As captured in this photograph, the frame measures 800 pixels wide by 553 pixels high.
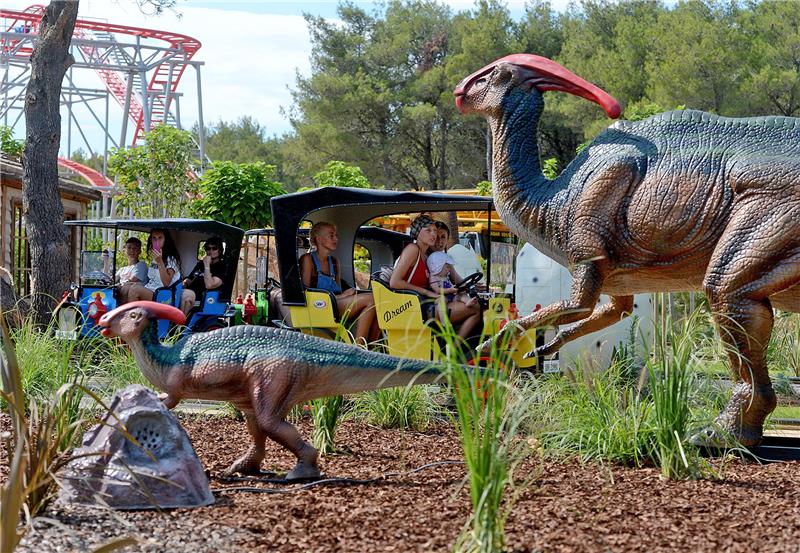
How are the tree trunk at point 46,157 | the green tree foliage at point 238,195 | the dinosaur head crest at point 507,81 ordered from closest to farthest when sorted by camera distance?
the dinosaur head crest at point 507,81
the tree trunk at point 46,157
the green tree foliage at point 238,195

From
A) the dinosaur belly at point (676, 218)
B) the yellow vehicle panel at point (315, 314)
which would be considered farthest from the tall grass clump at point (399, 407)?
the dinosaur belly at point (676, 218)

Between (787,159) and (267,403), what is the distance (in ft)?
9.54

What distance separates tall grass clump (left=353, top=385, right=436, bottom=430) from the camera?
6.76 meters

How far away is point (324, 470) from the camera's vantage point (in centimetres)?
515

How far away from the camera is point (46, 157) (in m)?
11.8

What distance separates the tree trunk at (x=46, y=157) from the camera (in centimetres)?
1174

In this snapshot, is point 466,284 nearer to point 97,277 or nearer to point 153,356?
point 153,356

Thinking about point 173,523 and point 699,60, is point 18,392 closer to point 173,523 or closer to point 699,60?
point 173,523

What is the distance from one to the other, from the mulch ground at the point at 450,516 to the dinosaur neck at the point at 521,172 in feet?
4.48

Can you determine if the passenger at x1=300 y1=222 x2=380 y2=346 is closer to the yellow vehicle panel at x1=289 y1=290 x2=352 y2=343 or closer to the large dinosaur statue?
the yellow vehicle panel at x1=289 y1=290 x2=352 y2=343

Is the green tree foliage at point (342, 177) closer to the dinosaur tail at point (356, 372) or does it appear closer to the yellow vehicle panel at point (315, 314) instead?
the yellow vehicle panel at point (315, 314)

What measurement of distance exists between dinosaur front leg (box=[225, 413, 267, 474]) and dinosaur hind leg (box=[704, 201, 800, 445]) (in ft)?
7.69

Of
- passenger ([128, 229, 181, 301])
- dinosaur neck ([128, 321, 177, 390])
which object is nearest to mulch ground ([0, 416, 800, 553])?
dinosaur neck ([128, 321, 177, 390])

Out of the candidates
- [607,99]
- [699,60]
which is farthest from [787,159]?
[699,60]
